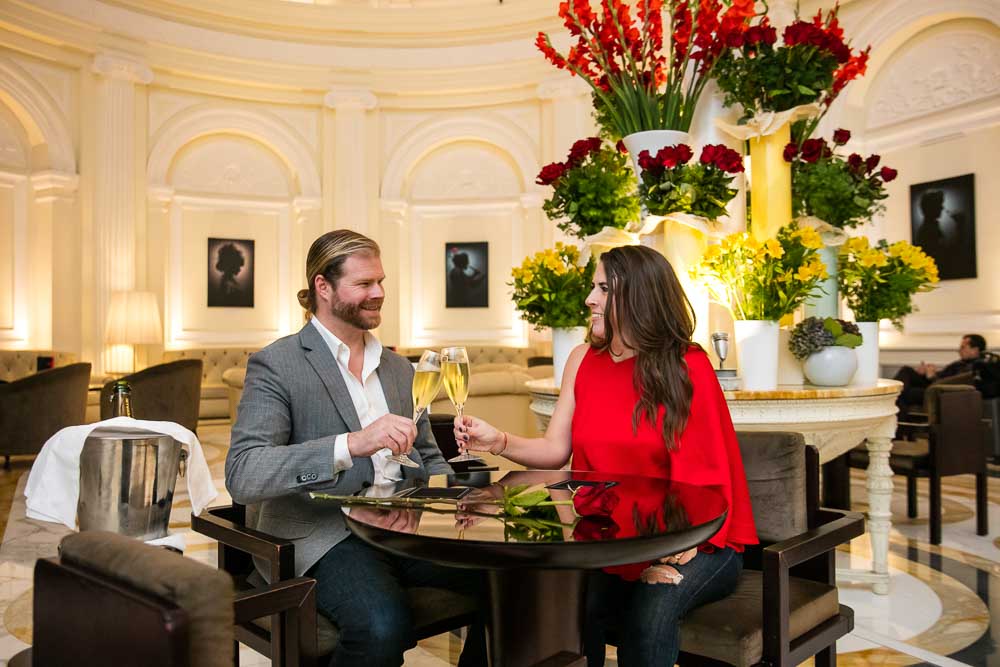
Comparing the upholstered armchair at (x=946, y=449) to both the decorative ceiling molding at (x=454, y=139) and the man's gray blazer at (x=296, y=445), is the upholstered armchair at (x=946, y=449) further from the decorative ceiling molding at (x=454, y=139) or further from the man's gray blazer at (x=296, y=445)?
the decorative ceiling molding at (x=454, y=139)

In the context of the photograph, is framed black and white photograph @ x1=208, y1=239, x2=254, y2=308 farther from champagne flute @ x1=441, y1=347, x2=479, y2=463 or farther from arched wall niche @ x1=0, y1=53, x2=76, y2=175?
champagne flute @ x1=441, y1=347, x2=479, y2=463

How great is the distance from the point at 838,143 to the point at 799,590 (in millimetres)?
2353

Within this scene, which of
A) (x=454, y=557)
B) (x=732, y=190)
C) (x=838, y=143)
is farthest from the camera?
(x=838, y=143)

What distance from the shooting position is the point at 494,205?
11.6 meters

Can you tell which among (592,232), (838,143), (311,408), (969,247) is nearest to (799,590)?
(311,408)

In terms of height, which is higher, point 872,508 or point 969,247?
point 969,247

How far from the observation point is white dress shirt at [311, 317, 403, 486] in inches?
80.5

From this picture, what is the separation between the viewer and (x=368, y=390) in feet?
6.97

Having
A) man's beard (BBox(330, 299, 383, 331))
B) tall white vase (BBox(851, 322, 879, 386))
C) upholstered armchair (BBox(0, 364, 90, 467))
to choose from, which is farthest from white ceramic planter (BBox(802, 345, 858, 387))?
upholstered armchair (BBox(0, 364, 90, 467))

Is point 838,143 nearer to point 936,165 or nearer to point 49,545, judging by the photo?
point 49,545

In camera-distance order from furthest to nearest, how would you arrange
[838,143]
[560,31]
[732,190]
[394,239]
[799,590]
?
[394,239]
[560,31]
[838,143]
[732,190]
[799,590]

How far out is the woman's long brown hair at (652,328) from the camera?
6.17ft

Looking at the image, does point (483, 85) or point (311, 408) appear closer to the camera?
point (311, 408)

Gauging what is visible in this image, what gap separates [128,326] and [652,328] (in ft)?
28.2
